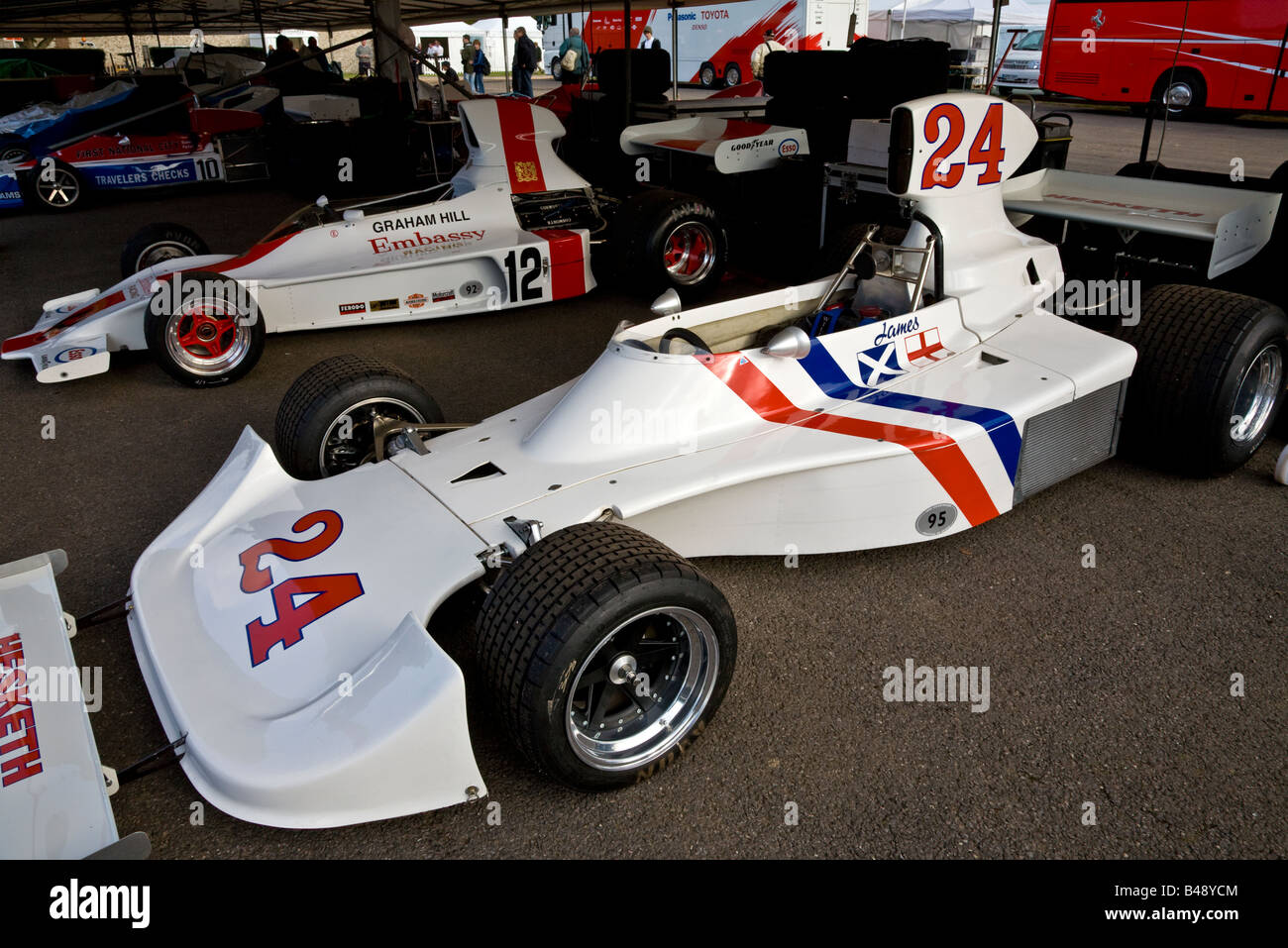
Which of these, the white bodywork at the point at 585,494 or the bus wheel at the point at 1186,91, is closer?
the white bodywork at the point at 585,494

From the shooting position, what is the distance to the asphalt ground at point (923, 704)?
226 centimetres

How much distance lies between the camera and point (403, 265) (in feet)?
19.1

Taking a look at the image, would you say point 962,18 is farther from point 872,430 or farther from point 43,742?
point 43,742

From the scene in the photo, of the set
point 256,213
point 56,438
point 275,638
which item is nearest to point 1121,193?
point 275,638

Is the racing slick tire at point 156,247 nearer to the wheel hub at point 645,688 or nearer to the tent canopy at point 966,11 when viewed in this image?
the wheel hub at point 645,688

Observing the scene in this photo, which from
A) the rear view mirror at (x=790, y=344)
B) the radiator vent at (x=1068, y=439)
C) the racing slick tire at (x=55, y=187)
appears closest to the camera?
the rear view mirror at (x=790, y=344)

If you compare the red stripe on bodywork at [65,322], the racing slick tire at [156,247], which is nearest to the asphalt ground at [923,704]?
the red stripe on bodywork at [65,322]

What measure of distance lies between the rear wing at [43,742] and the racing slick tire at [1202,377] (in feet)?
12.4

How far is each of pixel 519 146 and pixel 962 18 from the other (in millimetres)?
18849

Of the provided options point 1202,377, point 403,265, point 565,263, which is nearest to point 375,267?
point 403,265

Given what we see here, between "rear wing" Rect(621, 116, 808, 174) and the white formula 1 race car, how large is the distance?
1.00 meters

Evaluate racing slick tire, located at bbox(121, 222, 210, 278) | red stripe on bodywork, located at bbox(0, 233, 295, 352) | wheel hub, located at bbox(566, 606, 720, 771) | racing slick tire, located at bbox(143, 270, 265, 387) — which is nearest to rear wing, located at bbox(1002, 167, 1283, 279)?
wheel hub, located at bbox(566, 606, 720, 771)

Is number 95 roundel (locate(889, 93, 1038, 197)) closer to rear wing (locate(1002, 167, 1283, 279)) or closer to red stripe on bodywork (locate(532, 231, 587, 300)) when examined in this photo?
rear wing (locate(1002, 167, 1283, 279))

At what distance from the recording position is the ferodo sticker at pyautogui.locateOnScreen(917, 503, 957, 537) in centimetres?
313
